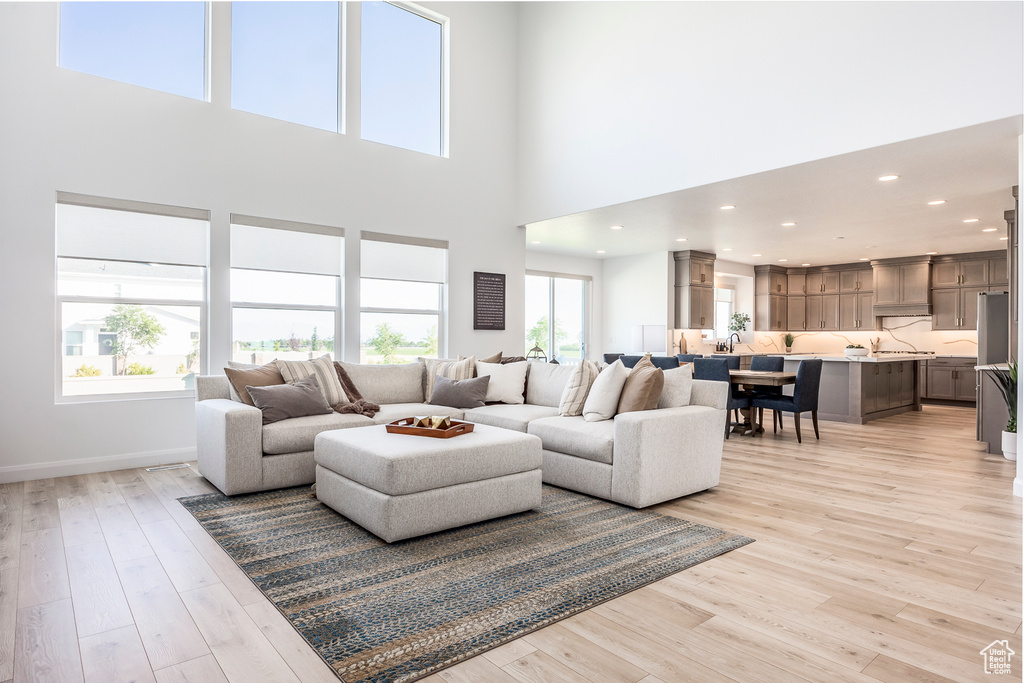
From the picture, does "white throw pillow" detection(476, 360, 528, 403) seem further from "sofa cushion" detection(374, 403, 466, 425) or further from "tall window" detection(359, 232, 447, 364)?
"tall window" detection(359, 232, 447, 364)

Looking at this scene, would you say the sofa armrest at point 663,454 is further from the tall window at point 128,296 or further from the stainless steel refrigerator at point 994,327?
the stainless steel refrigerator at point 994,327

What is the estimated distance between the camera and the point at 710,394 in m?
4.02

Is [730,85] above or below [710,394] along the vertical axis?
above

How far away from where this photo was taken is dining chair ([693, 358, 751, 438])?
5.99 m

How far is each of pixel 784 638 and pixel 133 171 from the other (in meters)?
5.34

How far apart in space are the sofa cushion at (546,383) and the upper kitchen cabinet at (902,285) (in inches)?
309

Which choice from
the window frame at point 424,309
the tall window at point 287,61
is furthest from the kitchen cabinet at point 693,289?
the tall window at point 287,61

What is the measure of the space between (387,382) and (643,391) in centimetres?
244

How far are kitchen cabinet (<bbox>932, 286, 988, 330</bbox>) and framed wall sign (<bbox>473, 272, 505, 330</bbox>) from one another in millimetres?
7567

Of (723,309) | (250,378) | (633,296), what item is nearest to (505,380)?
(250,378)

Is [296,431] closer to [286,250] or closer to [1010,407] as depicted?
[286,250]

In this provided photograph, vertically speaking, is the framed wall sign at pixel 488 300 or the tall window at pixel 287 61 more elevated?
the tall window at pixel 287 61

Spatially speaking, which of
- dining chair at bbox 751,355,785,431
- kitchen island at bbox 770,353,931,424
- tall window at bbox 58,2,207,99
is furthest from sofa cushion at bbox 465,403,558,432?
kitchen island at bbox 770,353,931,424

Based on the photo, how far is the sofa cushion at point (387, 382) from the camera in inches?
200
